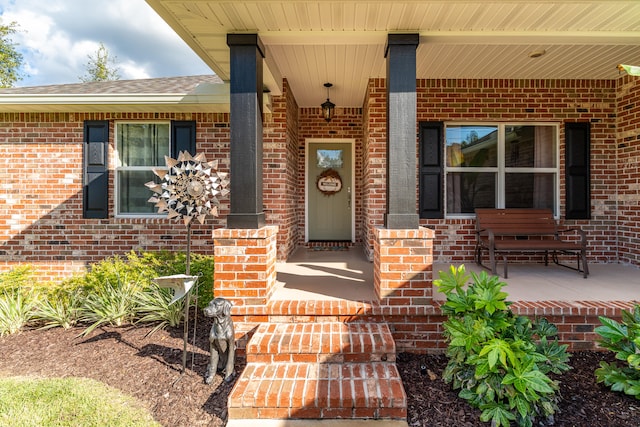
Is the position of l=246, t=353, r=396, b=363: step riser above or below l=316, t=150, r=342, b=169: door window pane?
below

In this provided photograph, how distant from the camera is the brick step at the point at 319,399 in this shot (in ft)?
6.60

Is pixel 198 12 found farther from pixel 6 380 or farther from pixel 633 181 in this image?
pixel 633 181

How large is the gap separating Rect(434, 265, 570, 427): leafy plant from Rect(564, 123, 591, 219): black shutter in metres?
3.19

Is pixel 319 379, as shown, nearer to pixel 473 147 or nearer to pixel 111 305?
pixel 111 305

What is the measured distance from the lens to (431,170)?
4.74m

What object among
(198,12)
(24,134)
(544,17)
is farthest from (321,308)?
(24,134)

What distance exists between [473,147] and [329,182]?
2.64 m

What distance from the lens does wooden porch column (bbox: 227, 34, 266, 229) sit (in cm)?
290

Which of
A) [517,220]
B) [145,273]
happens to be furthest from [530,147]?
[145,273]

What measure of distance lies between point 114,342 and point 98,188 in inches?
115

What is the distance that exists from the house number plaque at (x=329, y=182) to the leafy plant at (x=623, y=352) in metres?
4.61

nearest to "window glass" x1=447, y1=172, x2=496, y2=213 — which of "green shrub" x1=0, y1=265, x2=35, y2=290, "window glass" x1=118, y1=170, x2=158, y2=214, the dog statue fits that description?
the dog statue

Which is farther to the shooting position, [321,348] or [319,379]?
[321,348]

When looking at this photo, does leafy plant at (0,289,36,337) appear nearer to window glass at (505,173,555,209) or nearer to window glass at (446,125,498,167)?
window glass at (446,125,498,167)
